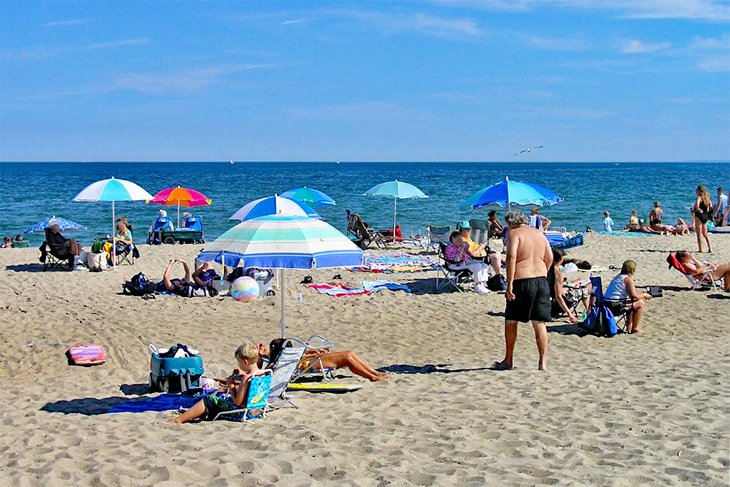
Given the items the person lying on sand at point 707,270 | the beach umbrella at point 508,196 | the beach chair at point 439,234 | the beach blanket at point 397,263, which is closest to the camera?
the person lying on sand at point 707,270

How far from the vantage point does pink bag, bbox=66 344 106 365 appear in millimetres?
8062

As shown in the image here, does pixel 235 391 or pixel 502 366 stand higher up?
pixel 235 391

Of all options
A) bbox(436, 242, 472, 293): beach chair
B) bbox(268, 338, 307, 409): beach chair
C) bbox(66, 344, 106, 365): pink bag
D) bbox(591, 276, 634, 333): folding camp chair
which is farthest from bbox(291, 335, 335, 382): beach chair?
bbox(436, 242, 472, 293): beach chair

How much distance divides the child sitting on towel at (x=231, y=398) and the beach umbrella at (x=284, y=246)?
0.88 metres

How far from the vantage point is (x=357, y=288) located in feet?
40.5

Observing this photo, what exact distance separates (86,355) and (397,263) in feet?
26.5

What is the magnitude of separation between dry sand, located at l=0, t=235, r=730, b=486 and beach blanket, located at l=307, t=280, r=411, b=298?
0.32 m

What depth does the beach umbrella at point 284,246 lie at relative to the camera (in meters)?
6.90

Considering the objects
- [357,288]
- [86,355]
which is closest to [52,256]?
[357,288]

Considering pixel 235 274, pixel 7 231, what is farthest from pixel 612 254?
pixel 7 231

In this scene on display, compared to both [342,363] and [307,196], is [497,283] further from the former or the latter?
[307,196]

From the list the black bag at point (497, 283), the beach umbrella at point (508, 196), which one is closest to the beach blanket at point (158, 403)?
the black bag at point (497, 283)

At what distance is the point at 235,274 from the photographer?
1159 cm

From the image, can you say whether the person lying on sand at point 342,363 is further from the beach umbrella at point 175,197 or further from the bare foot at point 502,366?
the beach umbrella at point 175,197
